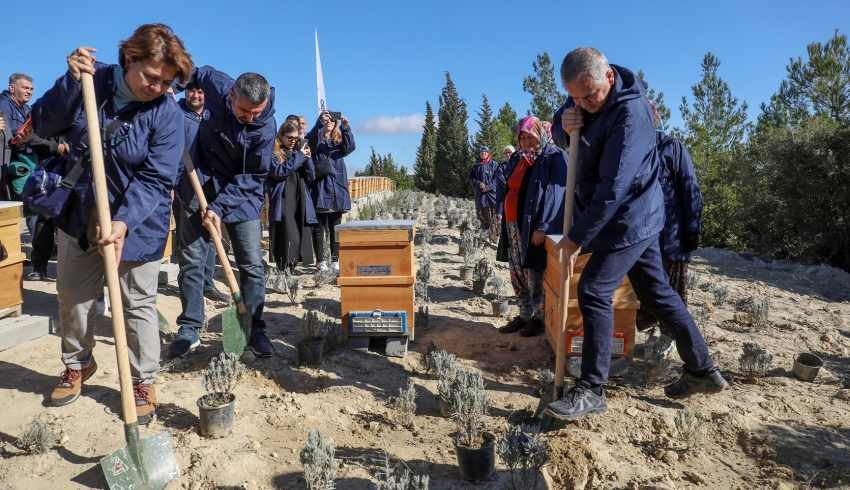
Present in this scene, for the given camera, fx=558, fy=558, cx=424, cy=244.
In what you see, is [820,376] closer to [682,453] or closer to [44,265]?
[682,453]

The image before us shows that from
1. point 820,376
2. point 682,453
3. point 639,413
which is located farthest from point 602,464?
point 820,376

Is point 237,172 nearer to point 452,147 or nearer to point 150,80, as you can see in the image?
point 150,80

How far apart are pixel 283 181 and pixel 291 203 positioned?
261 millimetres

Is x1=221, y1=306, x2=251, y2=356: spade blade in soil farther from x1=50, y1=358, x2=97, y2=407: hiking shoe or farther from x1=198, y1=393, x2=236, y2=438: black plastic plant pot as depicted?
x1=50, y1=358, x2=97, y2=407: hiking shoe

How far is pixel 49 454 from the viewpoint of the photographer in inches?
108

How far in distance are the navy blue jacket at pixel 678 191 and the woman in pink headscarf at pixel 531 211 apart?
83 cm

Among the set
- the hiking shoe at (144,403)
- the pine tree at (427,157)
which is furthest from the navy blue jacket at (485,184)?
the pine tree at (427,157)

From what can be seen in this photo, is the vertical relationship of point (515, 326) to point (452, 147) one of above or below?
below

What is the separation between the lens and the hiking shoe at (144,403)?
3.00 m

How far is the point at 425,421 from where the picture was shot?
329 cm

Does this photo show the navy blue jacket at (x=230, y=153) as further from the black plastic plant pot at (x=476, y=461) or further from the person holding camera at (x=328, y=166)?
the person holding camera at (x=328, y=166)

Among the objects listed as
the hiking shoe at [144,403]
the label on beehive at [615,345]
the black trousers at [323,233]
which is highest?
the black trousers at [323,233]

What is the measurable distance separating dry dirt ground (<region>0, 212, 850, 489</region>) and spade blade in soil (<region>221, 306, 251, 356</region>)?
24 cm

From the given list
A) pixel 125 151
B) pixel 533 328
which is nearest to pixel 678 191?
pixel 533 328
